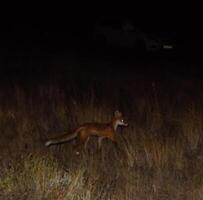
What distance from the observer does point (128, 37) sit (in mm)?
29484

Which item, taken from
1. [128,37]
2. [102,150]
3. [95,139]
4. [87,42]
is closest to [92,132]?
[102,150]

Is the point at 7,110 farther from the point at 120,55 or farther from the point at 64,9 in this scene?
the point at 64,9

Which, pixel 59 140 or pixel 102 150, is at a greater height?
pixel 59 140

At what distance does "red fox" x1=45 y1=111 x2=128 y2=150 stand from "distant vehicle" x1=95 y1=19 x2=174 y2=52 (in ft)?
61.8

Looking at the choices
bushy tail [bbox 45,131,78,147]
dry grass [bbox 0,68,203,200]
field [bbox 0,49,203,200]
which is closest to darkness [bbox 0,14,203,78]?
field [bbox 0,49,203,200]

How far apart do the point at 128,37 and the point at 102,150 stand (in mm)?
19650

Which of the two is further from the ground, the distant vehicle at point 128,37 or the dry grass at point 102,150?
the dry grass at point 102,150

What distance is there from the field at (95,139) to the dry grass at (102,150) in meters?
0.01

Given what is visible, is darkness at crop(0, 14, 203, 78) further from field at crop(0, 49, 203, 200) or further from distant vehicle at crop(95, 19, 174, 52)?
field at crop(0, 49, 203, 200)

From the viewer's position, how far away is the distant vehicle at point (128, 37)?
94.6ft

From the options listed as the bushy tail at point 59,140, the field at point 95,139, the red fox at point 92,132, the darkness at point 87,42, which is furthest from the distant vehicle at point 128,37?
the bushy tail at point 59,140

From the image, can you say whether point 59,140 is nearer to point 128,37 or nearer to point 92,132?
point 92,132

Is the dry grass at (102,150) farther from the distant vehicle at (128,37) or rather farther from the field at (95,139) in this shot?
the distant vehicle at (128,37)

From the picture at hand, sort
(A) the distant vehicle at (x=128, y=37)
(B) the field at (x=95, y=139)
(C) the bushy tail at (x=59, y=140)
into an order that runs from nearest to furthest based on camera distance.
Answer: (B) the field at (x=95, y=139) → (C) the bushy tail at (x=59, y=140) → (A) the distant vehicle at (x=128, y=37)
